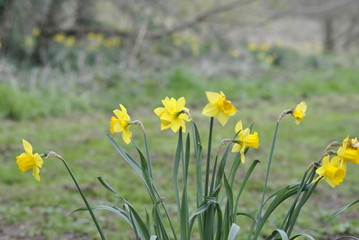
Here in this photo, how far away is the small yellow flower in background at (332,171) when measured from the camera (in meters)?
1.82

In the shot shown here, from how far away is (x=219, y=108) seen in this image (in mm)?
1815

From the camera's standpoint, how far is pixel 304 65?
1199 centimetres

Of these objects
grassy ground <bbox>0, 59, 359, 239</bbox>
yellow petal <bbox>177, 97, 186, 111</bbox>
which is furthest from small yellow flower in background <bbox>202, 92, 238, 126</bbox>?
grassy ground <bbox>0, 59, 359, 239</bbox>

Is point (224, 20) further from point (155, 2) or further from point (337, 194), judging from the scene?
point (337, 194)

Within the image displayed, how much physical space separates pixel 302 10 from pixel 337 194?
5.60 meters

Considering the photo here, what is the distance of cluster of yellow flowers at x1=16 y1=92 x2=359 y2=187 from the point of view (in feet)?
5.90

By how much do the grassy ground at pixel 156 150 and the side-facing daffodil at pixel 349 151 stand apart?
610 millimetres

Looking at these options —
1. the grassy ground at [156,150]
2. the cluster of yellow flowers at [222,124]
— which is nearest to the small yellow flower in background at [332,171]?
the cluster of yellow flowers at [222,124]

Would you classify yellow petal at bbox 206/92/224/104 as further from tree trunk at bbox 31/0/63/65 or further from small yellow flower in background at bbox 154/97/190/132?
tree trunk at bbox 31/0/63/65

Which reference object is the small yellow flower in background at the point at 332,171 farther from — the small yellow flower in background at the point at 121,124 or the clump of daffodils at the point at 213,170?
the small yellow flower in background at the point at 121,124

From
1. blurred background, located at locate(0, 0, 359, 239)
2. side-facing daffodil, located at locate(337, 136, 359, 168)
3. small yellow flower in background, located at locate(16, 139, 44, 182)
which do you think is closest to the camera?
side-facing daffodil, located at locate(337, 136, 359, 168)

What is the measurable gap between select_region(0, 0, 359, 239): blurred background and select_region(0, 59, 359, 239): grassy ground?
0.01 metres

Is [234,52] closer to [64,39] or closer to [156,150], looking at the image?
[64,39]

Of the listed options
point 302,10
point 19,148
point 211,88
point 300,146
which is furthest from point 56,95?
point 302,10
